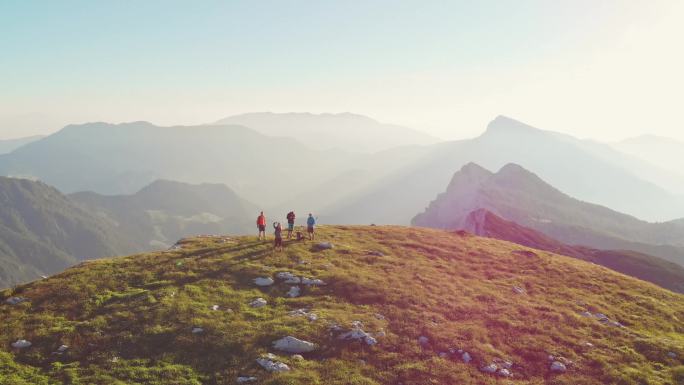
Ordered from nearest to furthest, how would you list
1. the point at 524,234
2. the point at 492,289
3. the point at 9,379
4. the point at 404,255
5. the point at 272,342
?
the point at 9,379, the point at 272,342, the point at 492,289, the point at 404,255, the point at 524,234

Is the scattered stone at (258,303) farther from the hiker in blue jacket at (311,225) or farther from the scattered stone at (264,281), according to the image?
the hiker in blue jacket at (311,225)

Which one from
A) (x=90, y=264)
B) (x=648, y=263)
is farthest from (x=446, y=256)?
(x=648, y=263)

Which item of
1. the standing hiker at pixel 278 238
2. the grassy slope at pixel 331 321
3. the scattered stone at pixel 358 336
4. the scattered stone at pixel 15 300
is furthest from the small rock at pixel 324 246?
the scattered stone at pixel 15 300

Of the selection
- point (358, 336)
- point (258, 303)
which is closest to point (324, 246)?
point (258, 303)

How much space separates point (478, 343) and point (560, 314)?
1074cm

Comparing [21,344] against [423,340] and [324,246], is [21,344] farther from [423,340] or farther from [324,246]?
[324,246]

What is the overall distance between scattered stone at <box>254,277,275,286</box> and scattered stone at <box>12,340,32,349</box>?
1457 cm

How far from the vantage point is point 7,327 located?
81.4 feet

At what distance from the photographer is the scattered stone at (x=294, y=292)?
30.8m

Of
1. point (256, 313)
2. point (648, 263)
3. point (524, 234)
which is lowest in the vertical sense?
point (648, 263)

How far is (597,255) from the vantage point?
109m

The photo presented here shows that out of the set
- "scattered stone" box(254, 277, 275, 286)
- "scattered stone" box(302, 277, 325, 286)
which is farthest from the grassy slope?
"scattered stone" box(254, 277, 275, 286)

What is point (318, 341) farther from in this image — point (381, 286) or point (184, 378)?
point (381, 286)

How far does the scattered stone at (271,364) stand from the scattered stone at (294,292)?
8.70m
